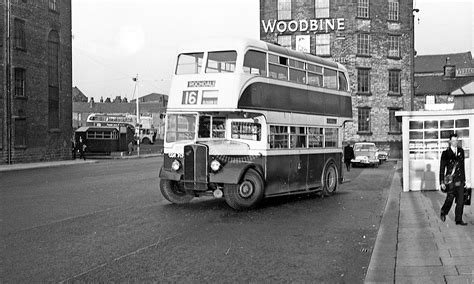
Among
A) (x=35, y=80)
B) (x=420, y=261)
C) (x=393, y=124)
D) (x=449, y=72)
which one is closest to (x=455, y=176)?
(x=420, y=261)

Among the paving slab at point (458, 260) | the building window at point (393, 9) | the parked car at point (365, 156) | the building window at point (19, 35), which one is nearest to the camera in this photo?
the paving slab at point (458, 260)

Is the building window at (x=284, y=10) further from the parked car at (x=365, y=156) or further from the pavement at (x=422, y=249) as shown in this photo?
the pavement at (x=422, y=249)

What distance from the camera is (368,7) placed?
55.1m

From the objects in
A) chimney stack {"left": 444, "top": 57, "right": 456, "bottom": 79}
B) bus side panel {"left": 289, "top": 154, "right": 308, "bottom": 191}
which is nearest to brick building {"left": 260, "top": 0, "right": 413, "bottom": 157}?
chimney stack {"left": 444, "top": 57, "right": 456, "bottom": 79}

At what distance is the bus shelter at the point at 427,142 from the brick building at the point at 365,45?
3490 cm

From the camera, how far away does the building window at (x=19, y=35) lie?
37222mm

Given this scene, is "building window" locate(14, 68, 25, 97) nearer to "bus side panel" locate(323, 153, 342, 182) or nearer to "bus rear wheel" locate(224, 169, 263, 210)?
"bus side panel" locate(323, 153, 342, 182)

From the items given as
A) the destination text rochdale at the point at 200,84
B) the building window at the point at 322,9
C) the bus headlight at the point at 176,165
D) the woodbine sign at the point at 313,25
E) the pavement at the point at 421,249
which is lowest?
the pavement at the point at 421,249

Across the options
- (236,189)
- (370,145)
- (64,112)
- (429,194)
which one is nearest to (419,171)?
(429,194)

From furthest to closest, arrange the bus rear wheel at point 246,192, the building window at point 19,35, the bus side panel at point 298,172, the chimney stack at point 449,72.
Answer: the chimney stack at point 449,72 < the building window at point 19,35 < the bus side panel at point 298,172 < the bus rear wheel at point 246,192

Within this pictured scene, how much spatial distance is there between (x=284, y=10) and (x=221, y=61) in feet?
143

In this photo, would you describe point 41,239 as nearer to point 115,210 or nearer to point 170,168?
point 115,210

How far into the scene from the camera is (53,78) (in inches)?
1652

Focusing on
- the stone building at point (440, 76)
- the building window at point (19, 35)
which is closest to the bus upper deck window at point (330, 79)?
the building window at point (19, 35)
